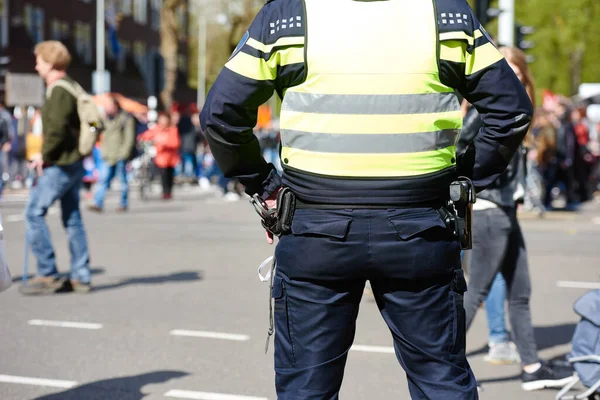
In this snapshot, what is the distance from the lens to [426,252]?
3283 mm

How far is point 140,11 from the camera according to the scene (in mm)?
62250

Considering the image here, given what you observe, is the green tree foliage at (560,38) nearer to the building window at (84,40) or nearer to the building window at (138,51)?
the building window at (84,40)

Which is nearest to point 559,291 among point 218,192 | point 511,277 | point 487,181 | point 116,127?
point 511,277

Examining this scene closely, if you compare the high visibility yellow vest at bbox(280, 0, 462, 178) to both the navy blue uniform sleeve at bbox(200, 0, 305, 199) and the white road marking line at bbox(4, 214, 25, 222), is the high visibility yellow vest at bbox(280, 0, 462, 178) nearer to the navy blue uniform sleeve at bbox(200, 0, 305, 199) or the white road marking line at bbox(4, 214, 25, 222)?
the navy blue uniform sleeve at bbox(200, 0, 305, 199)

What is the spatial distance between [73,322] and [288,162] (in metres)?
4.44

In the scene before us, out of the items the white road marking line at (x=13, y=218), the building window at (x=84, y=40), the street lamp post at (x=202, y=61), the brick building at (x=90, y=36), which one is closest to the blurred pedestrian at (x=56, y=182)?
the white road marking line at (x=13, y=218)

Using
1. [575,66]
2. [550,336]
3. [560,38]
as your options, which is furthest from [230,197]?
[575,66]

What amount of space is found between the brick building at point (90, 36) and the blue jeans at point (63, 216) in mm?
19562

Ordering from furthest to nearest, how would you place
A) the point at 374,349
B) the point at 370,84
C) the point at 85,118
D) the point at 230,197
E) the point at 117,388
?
the point at 230,197, the point at 85,118, the point at 374,349, the point at 117,388, the point at 370,84

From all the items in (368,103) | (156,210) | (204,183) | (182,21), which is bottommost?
(204,183)

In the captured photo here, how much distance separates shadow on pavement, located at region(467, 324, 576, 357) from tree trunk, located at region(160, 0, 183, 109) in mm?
28598

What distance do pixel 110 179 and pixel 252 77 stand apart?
48.4ft

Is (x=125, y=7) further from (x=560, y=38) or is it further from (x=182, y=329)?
(x=182, y=329)

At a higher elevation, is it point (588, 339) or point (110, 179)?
point (588, 339)
